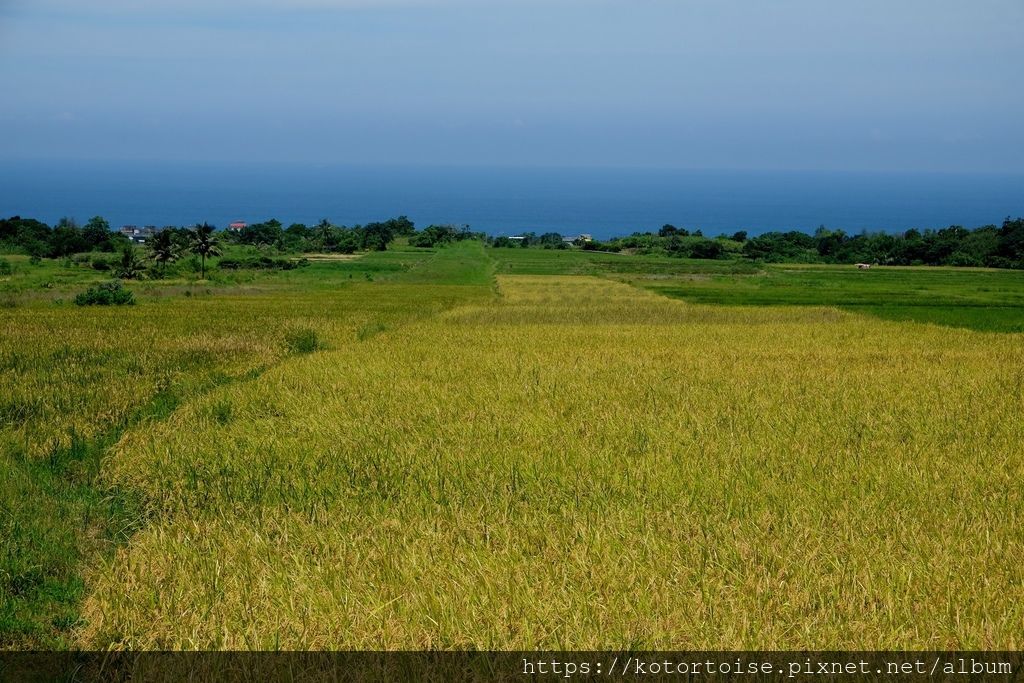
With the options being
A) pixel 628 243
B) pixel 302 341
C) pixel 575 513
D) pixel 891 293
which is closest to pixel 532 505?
pixel 575 513

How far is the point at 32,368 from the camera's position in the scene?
10531 mm

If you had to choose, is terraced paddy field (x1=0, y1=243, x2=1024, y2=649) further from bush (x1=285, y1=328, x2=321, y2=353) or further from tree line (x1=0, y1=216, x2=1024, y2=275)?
tree line (x1=0, y1=216, x2=1024, y2=275)

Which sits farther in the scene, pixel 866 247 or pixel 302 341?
pixel 866 247

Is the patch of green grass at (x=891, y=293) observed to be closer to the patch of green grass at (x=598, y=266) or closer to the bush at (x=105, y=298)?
the patch of green grass at (x=598, y=266)

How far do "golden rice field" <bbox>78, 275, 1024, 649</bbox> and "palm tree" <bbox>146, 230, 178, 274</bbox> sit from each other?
33331mm

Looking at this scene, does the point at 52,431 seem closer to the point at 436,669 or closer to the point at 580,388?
the point at 580,388

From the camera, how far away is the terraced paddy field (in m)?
3.58

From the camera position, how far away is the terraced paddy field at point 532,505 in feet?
11.8

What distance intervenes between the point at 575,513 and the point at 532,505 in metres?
0.30

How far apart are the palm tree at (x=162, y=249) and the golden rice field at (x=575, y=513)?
33.3 m

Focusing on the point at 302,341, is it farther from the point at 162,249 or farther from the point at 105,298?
the point at 162,249

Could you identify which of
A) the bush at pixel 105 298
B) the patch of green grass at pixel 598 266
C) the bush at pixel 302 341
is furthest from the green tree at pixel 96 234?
the bush at pixel 302 341

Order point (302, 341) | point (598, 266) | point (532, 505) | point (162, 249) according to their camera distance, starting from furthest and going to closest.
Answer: point (598, 266) → point (162, 249) → point (302, 341) → point (532, 505)

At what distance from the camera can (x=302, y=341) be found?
46.4ft
